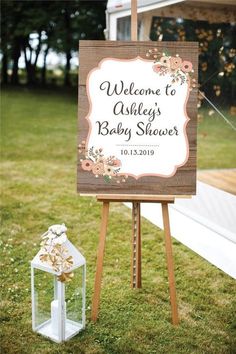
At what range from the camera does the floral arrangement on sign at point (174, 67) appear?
247 centimetres

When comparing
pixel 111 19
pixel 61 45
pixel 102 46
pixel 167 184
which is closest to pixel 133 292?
pixel 167 184

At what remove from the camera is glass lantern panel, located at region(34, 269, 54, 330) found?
2582mm

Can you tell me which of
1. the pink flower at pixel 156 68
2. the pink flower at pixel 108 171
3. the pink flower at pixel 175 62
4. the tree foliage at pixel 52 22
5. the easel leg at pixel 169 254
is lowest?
the easel leg at pixel 169 254

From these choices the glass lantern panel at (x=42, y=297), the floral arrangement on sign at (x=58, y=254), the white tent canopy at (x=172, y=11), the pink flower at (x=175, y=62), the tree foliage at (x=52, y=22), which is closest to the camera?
the floral arrangement on sign at (x=58, y=254)

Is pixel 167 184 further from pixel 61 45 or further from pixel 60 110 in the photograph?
pixel 61 45

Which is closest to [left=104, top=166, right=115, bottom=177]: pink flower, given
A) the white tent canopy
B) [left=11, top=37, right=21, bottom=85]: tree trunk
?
the white tent canopy

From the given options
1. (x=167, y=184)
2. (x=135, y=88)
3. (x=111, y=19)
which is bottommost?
(x=167, y=184)

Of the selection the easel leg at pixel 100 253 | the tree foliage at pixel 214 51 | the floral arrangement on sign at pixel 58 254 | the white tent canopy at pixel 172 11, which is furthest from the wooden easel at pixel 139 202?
the tree foliage at pixel 214 51

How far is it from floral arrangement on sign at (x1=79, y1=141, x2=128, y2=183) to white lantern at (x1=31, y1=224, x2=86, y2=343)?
0.32 metres

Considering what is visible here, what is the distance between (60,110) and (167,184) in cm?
951

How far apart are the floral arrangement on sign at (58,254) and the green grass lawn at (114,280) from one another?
387 millimetres

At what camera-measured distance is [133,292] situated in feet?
9.71

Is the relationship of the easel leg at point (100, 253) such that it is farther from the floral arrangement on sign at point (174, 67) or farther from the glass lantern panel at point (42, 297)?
the floral arrangement on sign at point (174, 67)

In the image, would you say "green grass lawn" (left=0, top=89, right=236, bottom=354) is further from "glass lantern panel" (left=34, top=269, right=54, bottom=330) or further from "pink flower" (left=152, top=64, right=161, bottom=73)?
"pink flower" (left=152, top=64, right=161, bottom=73)
